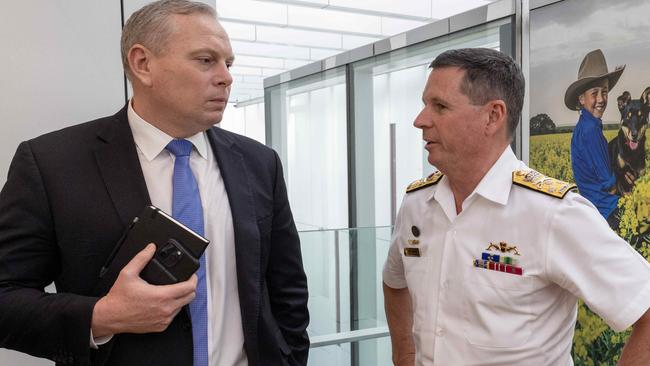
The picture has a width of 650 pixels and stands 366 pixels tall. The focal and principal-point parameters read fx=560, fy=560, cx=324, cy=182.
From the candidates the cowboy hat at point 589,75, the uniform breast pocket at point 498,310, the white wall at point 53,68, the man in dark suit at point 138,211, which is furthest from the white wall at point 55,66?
the cowboy hat at point 589,75

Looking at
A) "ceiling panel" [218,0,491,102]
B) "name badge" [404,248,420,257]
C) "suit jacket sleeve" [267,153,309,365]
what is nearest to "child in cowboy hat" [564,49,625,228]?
"name badge" [404,248,420,257]

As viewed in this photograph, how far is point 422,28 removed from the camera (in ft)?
10.0

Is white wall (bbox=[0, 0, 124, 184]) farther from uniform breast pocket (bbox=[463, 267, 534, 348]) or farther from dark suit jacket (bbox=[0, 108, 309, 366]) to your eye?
uniform breast pocket (bbox=[463, 267, 534, 348])

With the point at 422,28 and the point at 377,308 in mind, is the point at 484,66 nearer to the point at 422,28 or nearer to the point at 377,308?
the point at 422,28

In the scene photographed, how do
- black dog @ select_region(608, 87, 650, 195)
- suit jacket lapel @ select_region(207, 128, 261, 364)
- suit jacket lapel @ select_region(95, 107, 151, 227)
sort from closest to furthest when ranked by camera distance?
suit jacket lapel @ select_region(95, 107, 151, 227)
suit jacket lapel @ select_region(207, 128, 261, 364)
black dog @ select_region(608, 87, 650, 195)

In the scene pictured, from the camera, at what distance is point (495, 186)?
1.57 m

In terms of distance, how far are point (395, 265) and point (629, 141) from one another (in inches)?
44.3

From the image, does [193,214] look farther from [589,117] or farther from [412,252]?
[589,117]

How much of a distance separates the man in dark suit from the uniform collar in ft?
1.69

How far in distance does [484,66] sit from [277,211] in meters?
0.72

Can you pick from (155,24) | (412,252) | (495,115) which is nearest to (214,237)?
(155,24)

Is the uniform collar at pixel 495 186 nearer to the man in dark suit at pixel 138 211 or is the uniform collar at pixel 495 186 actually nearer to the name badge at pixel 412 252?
the name badge at pixel 412 252

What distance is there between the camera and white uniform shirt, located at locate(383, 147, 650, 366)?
1399 mm

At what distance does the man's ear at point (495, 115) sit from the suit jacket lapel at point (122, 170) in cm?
96
